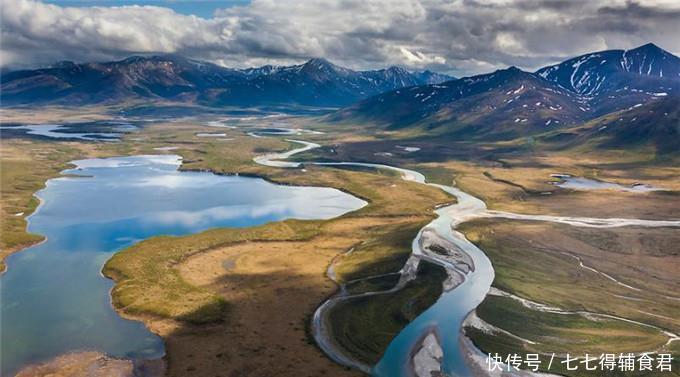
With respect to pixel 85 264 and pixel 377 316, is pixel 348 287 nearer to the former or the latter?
pixel 377 316

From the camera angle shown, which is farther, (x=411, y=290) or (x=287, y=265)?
(x=287, y=265)

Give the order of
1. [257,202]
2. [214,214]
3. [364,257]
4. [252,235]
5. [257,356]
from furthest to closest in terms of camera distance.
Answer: [257,202] → [214,214] → [252,235] → [364,257] → [257,356]

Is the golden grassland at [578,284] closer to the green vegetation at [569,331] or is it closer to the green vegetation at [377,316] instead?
the green vegetation at [569,331]

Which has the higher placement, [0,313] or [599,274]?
[599,274]

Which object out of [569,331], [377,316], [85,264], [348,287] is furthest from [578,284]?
[85,264]

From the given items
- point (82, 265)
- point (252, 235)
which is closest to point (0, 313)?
point (82, 265)

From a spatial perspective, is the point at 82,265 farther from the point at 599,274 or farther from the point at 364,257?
the point at 599,274
